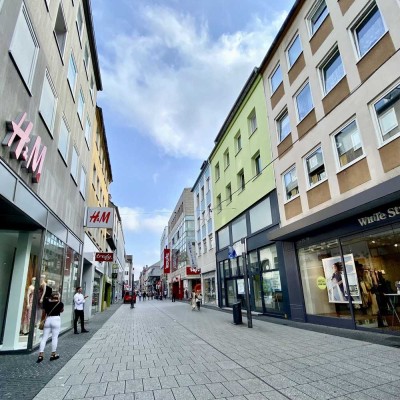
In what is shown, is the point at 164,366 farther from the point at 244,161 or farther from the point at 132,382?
the point at 244,161

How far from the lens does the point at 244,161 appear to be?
782 inches

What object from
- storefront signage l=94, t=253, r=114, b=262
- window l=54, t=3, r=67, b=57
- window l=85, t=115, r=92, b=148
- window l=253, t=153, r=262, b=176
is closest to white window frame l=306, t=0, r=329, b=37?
window l=253, t=153, r=262, b=176

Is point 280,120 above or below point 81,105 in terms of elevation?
below

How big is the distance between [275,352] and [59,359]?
541 centimetres

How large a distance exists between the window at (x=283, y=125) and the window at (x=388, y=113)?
5.63 m

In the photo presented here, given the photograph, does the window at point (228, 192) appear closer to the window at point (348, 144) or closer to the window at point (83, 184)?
the window at point (83, 184)

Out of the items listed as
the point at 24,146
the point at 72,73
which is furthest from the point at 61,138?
the point at 24,146

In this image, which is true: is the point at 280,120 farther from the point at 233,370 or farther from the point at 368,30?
the point at 233,370

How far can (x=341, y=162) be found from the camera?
10812 millimetres

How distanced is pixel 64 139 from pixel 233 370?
10336mm

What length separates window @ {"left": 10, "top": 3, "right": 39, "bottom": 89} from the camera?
6.76m

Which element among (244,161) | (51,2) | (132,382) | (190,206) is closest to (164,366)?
(132,382)

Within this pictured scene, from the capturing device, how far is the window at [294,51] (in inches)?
558

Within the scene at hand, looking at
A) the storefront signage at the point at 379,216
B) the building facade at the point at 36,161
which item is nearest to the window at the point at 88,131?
the building facade at the point at 36,161
